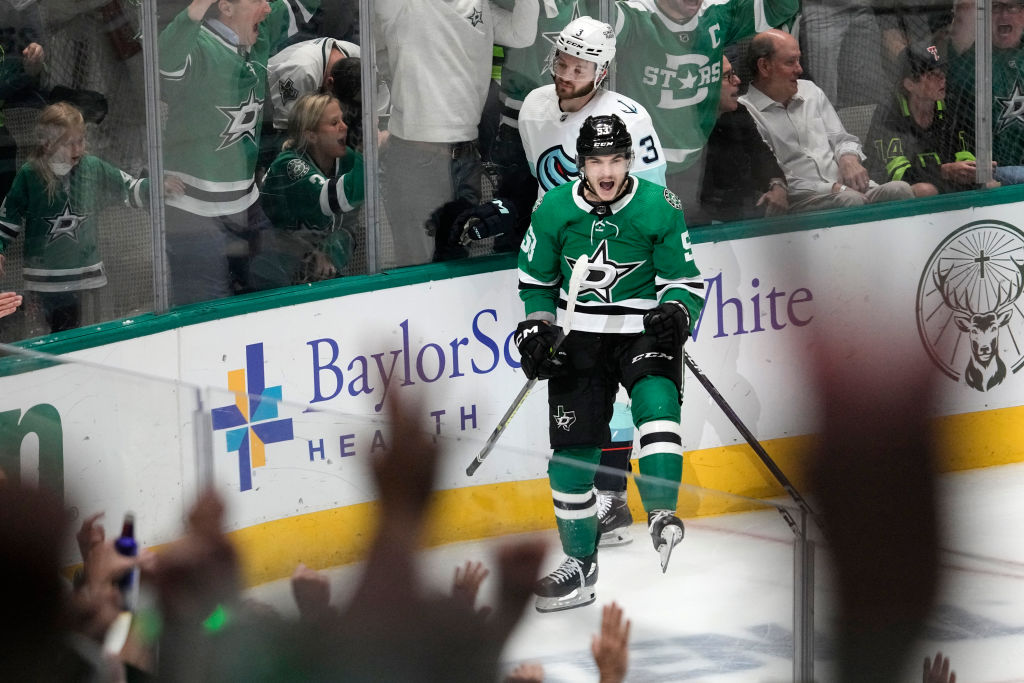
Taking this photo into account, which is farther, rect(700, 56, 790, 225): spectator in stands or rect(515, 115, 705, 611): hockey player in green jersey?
rect(700, 56, 790, 225): spectator in stands

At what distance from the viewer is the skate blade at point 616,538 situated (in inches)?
85.0

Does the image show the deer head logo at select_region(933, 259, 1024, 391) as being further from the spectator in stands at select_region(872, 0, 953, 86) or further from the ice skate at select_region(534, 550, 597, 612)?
the ice skate at select_region(534, 550, 597, 612)

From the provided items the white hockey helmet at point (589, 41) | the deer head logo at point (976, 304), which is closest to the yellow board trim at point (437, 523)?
the white hockey helmet at point (589, 41)

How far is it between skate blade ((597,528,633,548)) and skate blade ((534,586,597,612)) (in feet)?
0.31

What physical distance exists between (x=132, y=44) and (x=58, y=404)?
1767mm

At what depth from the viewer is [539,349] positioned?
3701 millimetres

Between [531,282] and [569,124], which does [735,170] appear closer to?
[569,124]

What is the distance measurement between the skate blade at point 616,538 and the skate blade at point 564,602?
3.7 inches

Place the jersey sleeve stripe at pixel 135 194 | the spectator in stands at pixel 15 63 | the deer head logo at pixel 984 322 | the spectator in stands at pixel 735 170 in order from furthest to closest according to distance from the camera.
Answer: the deer head logo at pixel 984 322, the spectator in stands at pixel 735 170, the jersey sleeve stripe at pixel 135 194, the spectator in stands at pixel 15 63

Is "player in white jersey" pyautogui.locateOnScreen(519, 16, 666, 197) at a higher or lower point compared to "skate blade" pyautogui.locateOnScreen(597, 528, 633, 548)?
higher

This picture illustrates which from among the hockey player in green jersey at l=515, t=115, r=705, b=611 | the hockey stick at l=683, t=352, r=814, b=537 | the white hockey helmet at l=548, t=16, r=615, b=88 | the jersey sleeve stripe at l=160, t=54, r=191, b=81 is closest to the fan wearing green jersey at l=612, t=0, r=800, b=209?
the white hockey helmet at l=548, t=16, r=615, b=88

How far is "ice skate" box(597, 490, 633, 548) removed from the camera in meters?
2.14

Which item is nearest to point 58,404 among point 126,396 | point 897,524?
point 126,396

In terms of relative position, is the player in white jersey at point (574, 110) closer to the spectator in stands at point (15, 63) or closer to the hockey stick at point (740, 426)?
the hockey stick at point (740, 426)
